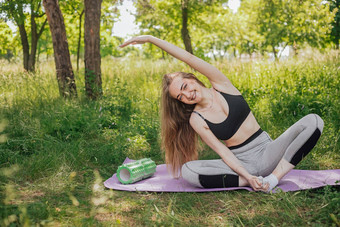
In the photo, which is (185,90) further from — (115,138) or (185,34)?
(185,34)

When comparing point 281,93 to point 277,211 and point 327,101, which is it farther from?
point 277,211

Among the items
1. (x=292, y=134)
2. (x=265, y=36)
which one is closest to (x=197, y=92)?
(x=292, y=134)

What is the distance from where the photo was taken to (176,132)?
323cm

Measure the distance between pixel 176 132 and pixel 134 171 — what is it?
1.87 ft

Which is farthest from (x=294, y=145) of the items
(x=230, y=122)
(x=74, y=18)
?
(x=74, y=18)

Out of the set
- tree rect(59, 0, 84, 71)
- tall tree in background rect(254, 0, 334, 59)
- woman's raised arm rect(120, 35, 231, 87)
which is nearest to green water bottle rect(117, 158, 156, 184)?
woman's raised arm rect(120, 35, 231, 87)

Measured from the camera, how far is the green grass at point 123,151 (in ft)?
7.60

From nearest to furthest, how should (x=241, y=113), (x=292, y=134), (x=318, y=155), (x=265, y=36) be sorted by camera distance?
(x=292, y=134)
(x=241, y=113)
(x=318, y=155)
(x=265, y=36)

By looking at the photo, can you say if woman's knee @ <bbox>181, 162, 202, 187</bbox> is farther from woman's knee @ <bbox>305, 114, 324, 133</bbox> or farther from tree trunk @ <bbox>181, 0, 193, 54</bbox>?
tree trunk @ <bbox>181, 0, 193, 54</bbox>

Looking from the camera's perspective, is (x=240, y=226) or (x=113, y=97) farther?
(x=113, y=97)

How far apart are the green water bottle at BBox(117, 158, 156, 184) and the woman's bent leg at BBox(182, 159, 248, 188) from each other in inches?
21.5

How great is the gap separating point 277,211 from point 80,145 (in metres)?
2.59

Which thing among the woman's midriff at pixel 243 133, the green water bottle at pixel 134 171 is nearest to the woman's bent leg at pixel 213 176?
the woman's midriff at pixel 243 133

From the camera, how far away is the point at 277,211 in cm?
232
